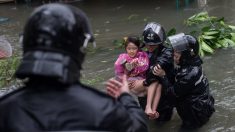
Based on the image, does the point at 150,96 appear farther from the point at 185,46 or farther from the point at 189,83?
the point at 185,46

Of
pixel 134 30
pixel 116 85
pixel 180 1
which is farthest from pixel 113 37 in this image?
pixel 116 85

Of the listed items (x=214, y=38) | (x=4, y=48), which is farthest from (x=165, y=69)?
(x=214, y=38)

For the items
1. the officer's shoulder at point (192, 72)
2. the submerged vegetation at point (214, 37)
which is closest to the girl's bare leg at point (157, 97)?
the officer's shoulder at point (192, 72)

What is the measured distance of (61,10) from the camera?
6.29 ft

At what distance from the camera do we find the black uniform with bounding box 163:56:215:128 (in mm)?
4812

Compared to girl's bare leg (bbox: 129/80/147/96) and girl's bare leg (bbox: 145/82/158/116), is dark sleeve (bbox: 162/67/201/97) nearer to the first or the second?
girl's bare leg (bbox: 145/82/158/116)

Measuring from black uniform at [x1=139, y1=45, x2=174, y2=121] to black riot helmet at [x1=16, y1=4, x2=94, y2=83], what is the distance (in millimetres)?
3049

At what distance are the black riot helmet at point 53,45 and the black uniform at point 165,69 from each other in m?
3.05

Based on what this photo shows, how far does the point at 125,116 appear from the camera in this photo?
6.51ft

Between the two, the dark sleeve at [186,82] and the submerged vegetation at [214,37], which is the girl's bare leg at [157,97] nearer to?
the dark sleeve at [186,82]

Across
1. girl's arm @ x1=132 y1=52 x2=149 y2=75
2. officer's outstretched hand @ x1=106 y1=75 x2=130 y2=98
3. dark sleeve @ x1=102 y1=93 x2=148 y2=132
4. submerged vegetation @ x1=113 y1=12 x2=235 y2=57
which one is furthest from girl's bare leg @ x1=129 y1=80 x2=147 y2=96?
submerged vegetation @ x1=113 y1=12 x2=235 y2=57

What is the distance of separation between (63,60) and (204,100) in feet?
10.8

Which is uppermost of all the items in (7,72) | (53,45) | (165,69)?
(53,45)

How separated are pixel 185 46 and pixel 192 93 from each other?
525mm
